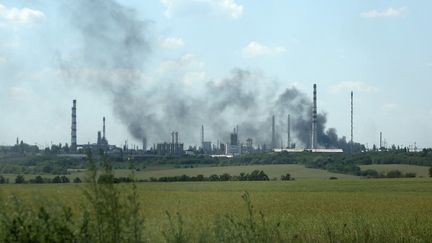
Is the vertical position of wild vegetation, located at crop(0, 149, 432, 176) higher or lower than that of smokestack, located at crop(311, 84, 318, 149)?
lower

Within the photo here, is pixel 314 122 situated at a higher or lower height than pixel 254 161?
higher

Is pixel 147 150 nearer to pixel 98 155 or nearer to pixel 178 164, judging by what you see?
pixel 178 164

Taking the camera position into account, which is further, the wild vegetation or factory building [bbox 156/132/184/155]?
factory building [bbox 156/132/184/155]

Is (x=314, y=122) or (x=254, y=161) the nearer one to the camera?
(x=254, y=161)

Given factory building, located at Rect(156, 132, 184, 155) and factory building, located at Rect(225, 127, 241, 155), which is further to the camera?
factory building, located at Rect(225, 127, 241, 155)

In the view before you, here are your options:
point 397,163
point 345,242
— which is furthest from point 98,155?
point 397,163

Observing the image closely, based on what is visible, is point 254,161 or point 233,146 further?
point 233,146

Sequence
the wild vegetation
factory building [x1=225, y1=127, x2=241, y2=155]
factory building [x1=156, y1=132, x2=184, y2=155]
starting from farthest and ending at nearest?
1. factory building [x1=225, y1=127, x2=241, y2=155]
2. factory building [x1=156, y1=132, x2=184, y2=155]
3. the wild vegetation

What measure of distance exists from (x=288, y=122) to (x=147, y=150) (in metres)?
47.3

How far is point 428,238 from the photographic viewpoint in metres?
14.0

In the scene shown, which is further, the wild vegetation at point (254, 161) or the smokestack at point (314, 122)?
the smokestack at point (314, 122)

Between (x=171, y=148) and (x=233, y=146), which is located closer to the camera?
(x=171, y=148)

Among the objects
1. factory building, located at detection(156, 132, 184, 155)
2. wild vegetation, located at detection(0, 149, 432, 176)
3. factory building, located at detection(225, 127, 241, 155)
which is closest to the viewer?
wild vegetation, located at detection(0, 149, 432, 176)

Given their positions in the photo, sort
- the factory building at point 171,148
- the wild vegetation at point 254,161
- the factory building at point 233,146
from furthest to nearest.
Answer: the factory building at point 233,146 → the factory building at point 171,148 → the wild vegetation at point 254,161
